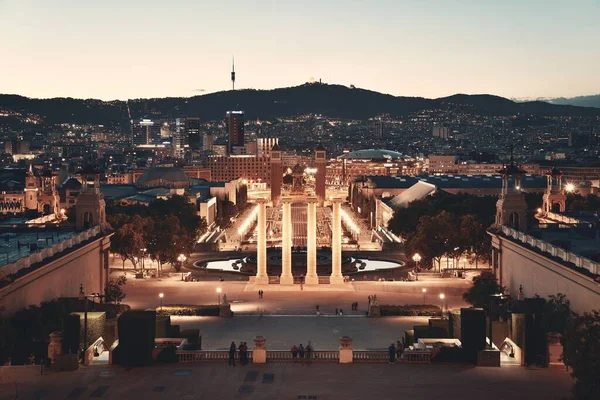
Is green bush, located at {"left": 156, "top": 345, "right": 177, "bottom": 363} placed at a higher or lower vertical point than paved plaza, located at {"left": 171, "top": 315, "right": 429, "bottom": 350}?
higher

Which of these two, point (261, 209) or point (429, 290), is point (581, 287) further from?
point (261, 209)

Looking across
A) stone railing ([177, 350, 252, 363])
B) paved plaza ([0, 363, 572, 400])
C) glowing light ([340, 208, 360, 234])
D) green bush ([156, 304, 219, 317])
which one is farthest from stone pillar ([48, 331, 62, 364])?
glowing light ([340, 208, 360, 234])

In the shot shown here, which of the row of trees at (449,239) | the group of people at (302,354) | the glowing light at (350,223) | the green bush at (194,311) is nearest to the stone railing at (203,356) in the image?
the group of people at (302,354)

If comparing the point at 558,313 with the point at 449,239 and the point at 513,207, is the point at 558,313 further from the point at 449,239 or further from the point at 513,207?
the point at 449,239

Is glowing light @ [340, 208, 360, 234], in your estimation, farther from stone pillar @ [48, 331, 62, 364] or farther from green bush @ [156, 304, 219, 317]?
stone pillar @ [48, 331, 62, 364]

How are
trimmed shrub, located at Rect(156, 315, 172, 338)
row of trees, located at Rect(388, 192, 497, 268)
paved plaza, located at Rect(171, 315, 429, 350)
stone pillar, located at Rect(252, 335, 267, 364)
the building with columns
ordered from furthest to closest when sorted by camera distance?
row of trees, located at Rect(388, 192, 497, 268), paved plaza, located at Rect(171, 315, 429, 350), the building with columns, trimmed shrub, located at Rect(156, 315, 172, 338), stone pillar, located at Rect(252, 335, 267, 364)

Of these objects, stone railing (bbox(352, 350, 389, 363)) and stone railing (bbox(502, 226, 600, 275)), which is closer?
stone railing (bbox(352, 350, 389, 363))
